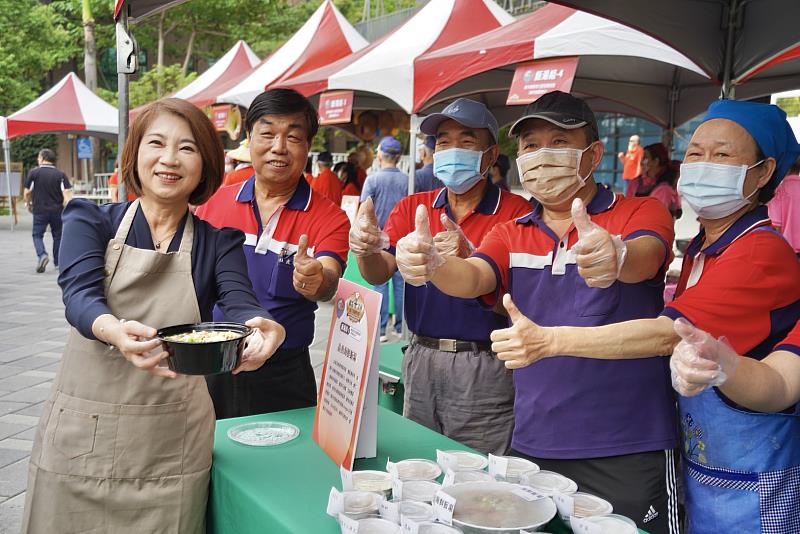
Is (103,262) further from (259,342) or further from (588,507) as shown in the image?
(588,507)

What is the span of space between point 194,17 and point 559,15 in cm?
1991

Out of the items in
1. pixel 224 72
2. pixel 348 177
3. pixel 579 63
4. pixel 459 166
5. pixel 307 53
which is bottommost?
pixel 348 177

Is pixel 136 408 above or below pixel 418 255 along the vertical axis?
below

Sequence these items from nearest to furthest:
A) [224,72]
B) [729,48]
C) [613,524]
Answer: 1. [613,524]
2. [729,48]
3. [224,72]

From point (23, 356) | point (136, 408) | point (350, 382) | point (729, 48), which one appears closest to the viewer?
point (136, 408)

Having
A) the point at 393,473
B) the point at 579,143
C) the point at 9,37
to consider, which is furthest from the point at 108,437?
the point at 9,37

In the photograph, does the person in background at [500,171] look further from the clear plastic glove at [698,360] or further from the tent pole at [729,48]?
the clear plastic glove at [698,360]

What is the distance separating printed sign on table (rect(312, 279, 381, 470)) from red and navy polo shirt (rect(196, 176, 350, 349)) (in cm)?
44

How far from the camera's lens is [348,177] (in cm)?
949

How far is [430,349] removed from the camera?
2.64 meters

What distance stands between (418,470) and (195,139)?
1.07 meters

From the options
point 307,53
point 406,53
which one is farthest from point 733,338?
point 307,53

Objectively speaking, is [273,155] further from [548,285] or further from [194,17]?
[194,17]

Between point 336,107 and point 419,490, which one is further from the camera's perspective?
point 336,107
